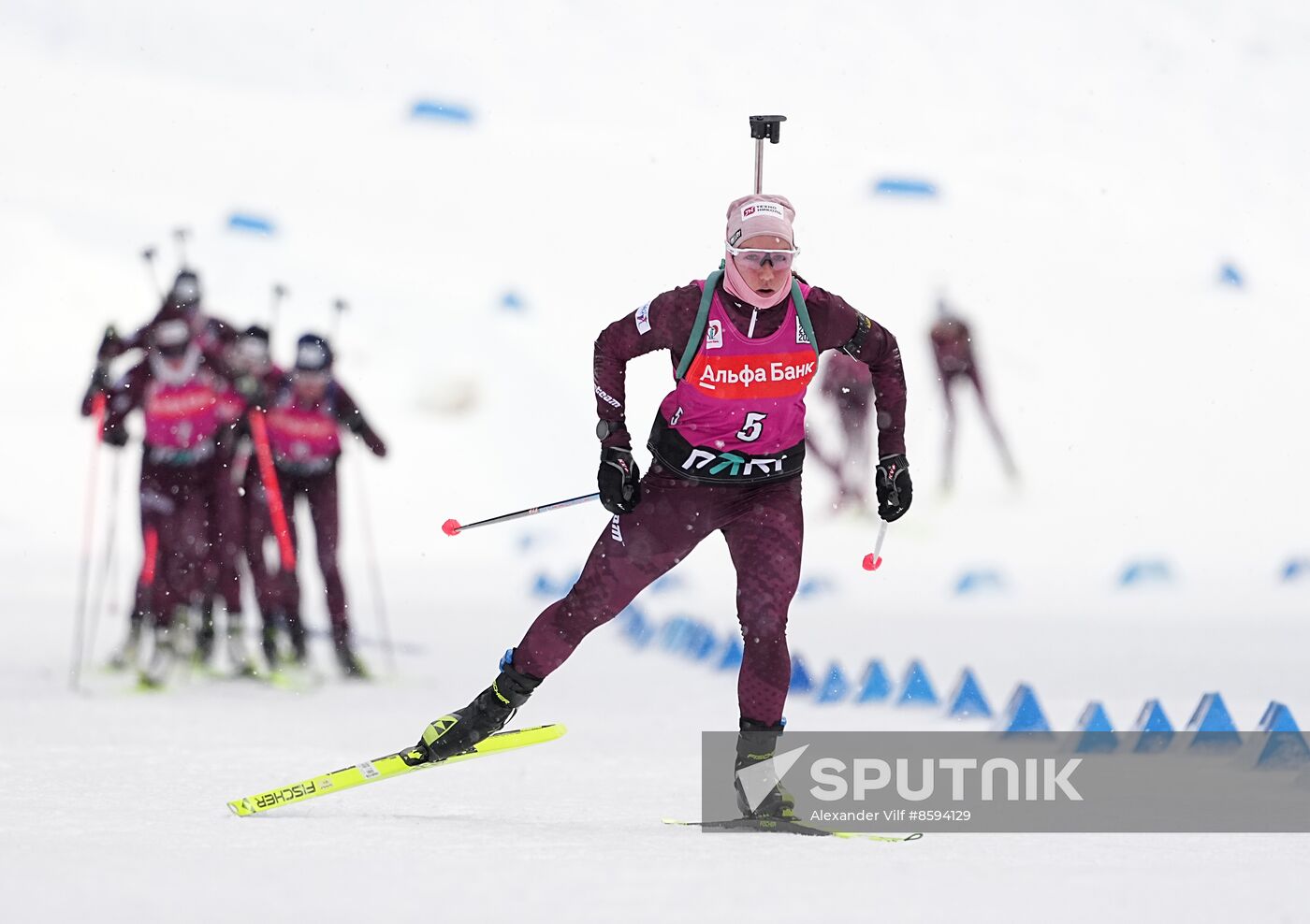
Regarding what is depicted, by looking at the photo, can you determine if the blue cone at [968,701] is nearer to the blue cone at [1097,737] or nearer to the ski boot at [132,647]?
the blue cone at [1097,737]

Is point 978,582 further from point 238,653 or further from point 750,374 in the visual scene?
point 750,374

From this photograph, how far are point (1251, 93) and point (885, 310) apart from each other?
10.6 meters

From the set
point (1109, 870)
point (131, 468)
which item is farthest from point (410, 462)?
point (1109, 870)

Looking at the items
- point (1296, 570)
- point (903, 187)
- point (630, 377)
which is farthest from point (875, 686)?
point (903, 187)

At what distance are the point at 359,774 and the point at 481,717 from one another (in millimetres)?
388

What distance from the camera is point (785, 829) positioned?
446cm

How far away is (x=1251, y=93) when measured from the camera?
90.9ft

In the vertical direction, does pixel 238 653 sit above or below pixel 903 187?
below

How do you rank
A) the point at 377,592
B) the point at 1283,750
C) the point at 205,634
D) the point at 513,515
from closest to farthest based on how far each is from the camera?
1. the point at 513,515
2. the point at 1283,750
3. the point at 205,634
4. the point at 377,592

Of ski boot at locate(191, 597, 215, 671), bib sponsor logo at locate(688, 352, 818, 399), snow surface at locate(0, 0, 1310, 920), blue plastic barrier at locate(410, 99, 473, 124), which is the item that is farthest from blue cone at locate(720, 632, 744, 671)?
blue plastic barrier at locate(410, 99, 473, 124)

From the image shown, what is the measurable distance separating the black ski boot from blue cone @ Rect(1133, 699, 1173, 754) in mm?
2137

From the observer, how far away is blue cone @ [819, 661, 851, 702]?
8078mm

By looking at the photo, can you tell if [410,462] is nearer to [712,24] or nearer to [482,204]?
[482,204]

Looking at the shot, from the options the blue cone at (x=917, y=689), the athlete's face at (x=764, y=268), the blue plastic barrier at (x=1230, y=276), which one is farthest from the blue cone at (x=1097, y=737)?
the blue plastic barrier at (x=1230, y=276)
